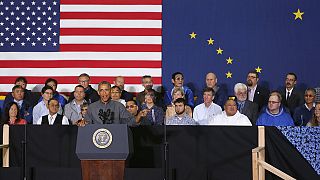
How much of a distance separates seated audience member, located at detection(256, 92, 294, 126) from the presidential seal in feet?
9.50

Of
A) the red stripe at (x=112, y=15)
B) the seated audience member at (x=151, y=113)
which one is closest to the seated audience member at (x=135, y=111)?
the seated audience member at (x=151, y=113)

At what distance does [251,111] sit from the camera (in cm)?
1094

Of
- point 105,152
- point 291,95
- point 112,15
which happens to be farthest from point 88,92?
point 105,152

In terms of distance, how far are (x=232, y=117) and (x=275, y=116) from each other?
0.66 meters

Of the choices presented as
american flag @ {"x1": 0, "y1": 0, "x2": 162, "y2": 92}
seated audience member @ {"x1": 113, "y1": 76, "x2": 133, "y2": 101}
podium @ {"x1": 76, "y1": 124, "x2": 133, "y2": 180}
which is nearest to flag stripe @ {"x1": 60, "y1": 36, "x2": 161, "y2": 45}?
american flag @ {"x1": 0, "y1": 0, "x2": 162, "y2": 92}

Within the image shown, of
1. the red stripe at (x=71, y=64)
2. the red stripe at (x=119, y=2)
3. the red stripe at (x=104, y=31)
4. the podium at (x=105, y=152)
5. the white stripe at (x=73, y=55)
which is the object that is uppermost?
the red stripe at (x=119, y=2)

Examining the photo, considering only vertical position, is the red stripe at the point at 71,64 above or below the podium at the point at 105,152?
above

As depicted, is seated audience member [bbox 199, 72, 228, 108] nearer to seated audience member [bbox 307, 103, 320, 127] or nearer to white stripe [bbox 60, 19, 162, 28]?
white stripe [bbox 60, 19, 162, 28]

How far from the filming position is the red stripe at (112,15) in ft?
44.1

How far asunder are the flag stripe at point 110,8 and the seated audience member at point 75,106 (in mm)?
2729

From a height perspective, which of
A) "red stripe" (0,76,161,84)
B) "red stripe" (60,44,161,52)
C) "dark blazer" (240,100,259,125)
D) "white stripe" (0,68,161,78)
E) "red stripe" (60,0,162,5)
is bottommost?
"dark blazer" (240,100,259,125)

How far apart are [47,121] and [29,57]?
11.0 feet

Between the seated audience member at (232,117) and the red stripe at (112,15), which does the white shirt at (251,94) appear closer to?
the seated audience member at (232,117)

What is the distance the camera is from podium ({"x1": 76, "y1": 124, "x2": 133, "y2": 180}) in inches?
327
